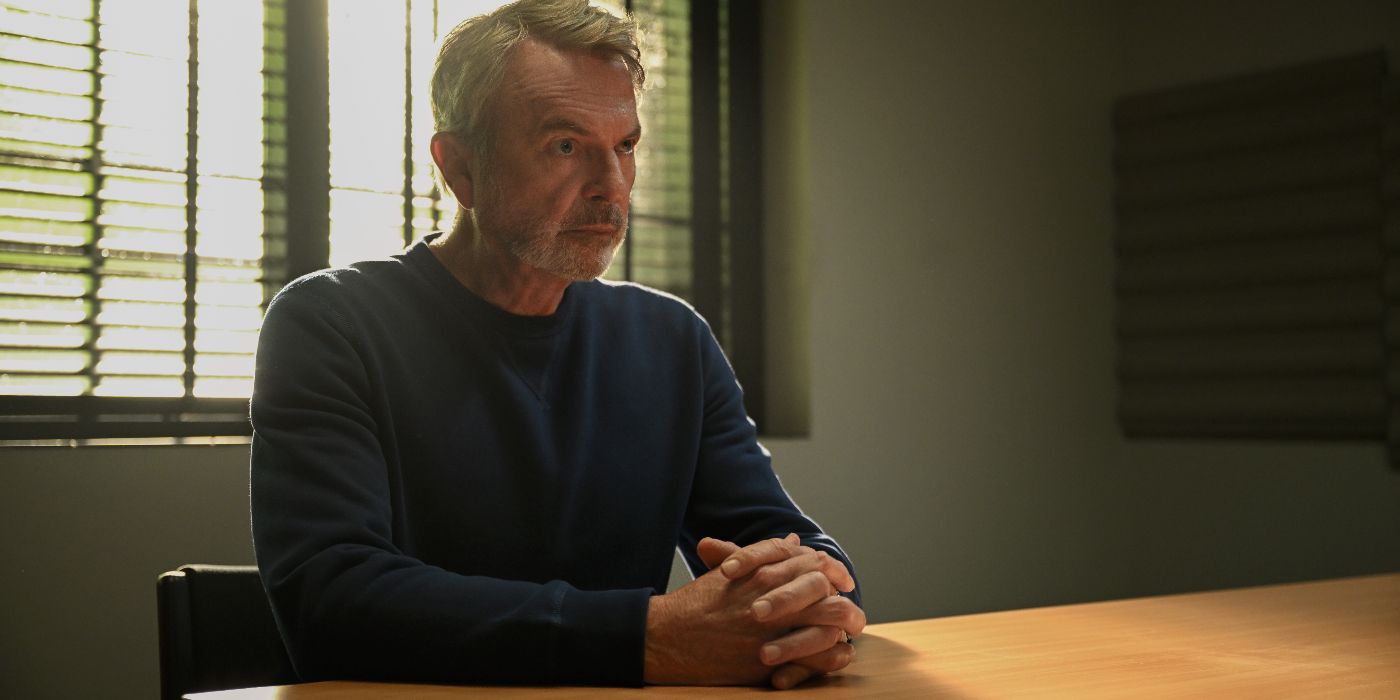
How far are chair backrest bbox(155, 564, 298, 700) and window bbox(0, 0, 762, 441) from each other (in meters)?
1.03

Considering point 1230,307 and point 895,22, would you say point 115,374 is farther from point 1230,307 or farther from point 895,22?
point 1230,307

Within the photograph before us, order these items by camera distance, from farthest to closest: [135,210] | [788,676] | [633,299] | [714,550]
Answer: [135,210]
[633,299]
[714,550]
[788,676]

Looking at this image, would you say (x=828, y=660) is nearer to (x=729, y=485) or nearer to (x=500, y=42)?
(x=729, y=485)

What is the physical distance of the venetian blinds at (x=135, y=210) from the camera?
8.37 ft

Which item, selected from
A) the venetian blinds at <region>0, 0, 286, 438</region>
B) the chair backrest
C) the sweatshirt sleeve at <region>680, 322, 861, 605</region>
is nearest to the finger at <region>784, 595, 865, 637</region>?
the sweatshirt sleeve at <region>680, 322, 861, 605</region>

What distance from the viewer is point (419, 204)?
3.15 meters

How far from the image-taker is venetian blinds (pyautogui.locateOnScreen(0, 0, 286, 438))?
8.37 feet

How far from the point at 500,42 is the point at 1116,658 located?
1.05 meters

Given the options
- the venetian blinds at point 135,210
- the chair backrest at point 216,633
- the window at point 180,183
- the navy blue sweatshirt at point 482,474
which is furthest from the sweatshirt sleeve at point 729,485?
the venetian blinds at point 135,210

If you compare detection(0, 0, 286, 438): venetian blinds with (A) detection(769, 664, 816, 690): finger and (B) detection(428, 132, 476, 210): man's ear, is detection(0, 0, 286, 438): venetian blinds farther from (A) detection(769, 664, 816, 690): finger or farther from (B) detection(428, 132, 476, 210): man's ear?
(A) detection(769, 664, 816, 690): finger

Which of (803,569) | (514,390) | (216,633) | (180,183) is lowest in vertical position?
(216,633)

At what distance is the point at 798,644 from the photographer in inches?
42.8

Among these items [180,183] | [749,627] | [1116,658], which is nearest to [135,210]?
[180,183]

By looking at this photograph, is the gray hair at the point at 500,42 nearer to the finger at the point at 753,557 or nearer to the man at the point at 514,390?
the man at the point at 514,390
